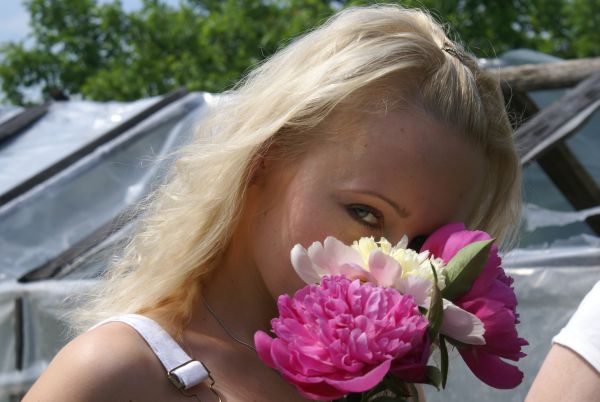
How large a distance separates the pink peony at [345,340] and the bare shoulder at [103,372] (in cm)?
32

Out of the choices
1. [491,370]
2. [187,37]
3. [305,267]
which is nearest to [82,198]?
[305,267]

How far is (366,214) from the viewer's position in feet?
5.24

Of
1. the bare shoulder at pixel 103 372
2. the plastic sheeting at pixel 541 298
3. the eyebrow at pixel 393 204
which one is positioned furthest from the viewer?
the plastic sheeting at pixel 541 298

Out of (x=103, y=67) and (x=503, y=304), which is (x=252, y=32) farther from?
(x=503, y=304)

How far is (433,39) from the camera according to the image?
1864 millimetres

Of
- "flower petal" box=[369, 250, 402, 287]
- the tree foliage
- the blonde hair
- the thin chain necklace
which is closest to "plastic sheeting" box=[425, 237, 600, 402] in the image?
the blonde hair

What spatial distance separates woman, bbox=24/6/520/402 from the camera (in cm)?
159

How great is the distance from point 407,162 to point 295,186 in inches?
8.3

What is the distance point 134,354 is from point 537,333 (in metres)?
2.08

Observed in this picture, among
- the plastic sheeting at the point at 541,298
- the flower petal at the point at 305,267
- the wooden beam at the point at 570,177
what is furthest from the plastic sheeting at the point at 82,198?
the flower petal at the point at 305,267

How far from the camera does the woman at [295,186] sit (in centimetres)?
159

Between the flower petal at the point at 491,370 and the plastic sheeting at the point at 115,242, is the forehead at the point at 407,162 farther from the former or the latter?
the plastic sheeting at the point at 115,242

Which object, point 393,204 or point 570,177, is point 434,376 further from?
point 570,177

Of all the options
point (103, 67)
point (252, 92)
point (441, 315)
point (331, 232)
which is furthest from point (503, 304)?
point (103, 67)
